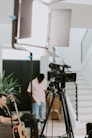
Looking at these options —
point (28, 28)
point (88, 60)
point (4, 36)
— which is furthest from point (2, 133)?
point (88, 60)

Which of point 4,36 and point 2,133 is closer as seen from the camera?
point 2,133

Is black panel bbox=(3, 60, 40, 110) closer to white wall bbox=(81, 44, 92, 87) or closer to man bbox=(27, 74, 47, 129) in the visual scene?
white wall bbox=(81, 44, 92, 87)

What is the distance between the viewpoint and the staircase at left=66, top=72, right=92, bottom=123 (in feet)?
18.5

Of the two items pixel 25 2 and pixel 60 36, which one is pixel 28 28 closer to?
pixel 25 2

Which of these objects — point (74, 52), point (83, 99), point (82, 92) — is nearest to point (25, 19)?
point (83, 99)

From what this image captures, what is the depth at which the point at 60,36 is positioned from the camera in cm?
182

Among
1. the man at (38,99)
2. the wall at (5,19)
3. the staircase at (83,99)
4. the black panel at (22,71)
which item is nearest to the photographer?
the wall at (5,19)

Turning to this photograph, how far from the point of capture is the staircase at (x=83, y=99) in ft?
18.5

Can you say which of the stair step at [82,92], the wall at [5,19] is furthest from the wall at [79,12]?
the stair step at [82,92]

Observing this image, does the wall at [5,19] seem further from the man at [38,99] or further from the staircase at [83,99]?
the staircase at [83,99]

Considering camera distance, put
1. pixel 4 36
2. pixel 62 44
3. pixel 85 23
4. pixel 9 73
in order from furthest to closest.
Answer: pixel 9 73
pixel 4 36
pixel 85 23
pixel 62 44

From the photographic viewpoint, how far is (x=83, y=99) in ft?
20.5

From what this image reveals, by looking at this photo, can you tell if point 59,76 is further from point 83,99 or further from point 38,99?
point 83,99

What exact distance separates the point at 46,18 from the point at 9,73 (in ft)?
20.5
